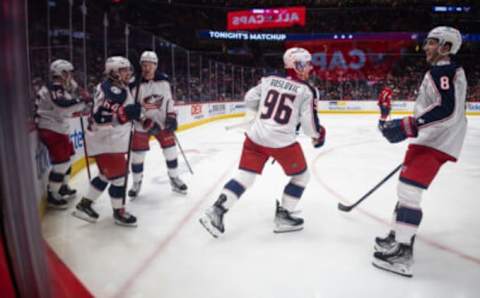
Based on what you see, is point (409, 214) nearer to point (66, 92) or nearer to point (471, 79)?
point (66, 92)

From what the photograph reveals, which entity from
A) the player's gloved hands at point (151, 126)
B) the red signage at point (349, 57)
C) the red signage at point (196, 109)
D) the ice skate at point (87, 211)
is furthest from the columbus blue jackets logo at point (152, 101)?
the red signage at point (349, 57)

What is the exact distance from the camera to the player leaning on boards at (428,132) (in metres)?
1.54

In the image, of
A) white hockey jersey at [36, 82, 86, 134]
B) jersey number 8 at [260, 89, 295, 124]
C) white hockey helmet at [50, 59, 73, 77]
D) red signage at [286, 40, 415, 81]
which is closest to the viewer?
white hockey jersey at [36, 82, 86, 134]

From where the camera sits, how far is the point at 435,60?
63.1 inches

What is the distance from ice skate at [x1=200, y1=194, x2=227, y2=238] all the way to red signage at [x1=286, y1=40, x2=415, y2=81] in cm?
1704

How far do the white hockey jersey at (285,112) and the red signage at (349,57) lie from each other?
1672cm

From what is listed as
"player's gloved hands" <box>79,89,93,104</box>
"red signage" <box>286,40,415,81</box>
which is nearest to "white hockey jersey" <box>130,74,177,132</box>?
"player's gloved hands" <box>79,89,93,104</box>

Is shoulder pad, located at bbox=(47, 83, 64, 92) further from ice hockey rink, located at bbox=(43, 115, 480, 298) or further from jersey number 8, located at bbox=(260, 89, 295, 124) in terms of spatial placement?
jersey number 8, located at bbox=(260, 89, 295, 124)

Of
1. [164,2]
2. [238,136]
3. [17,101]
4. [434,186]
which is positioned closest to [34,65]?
[17,101]

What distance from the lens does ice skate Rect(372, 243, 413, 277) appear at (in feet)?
5.37

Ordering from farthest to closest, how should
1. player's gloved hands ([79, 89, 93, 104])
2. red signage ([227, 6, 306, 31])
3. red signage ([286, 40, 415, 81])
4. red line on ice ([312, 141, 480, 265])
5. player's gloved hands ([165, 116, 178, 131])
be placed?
red signage ([286, 40, 415, 81]), red signage ([227, 6, 306, 31]), player's gloved hands ([165, 116, 178, 131]), red line on ice ([312, 141, 480, 265]), player's gloved hands ([79, 89, 93, 104])

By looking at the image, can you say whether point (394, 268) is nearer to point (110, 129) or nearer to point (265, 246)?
point (265, 246)

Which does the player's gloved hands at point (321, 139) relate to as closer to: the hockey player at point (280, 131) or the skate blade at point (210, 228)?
the hockey player at point (280, 131)

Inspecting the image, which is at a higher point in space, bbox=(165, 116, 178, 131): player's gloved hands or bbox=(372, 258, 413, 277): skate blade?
bbox=(165, 116, 178, 131): player's gloved hands
